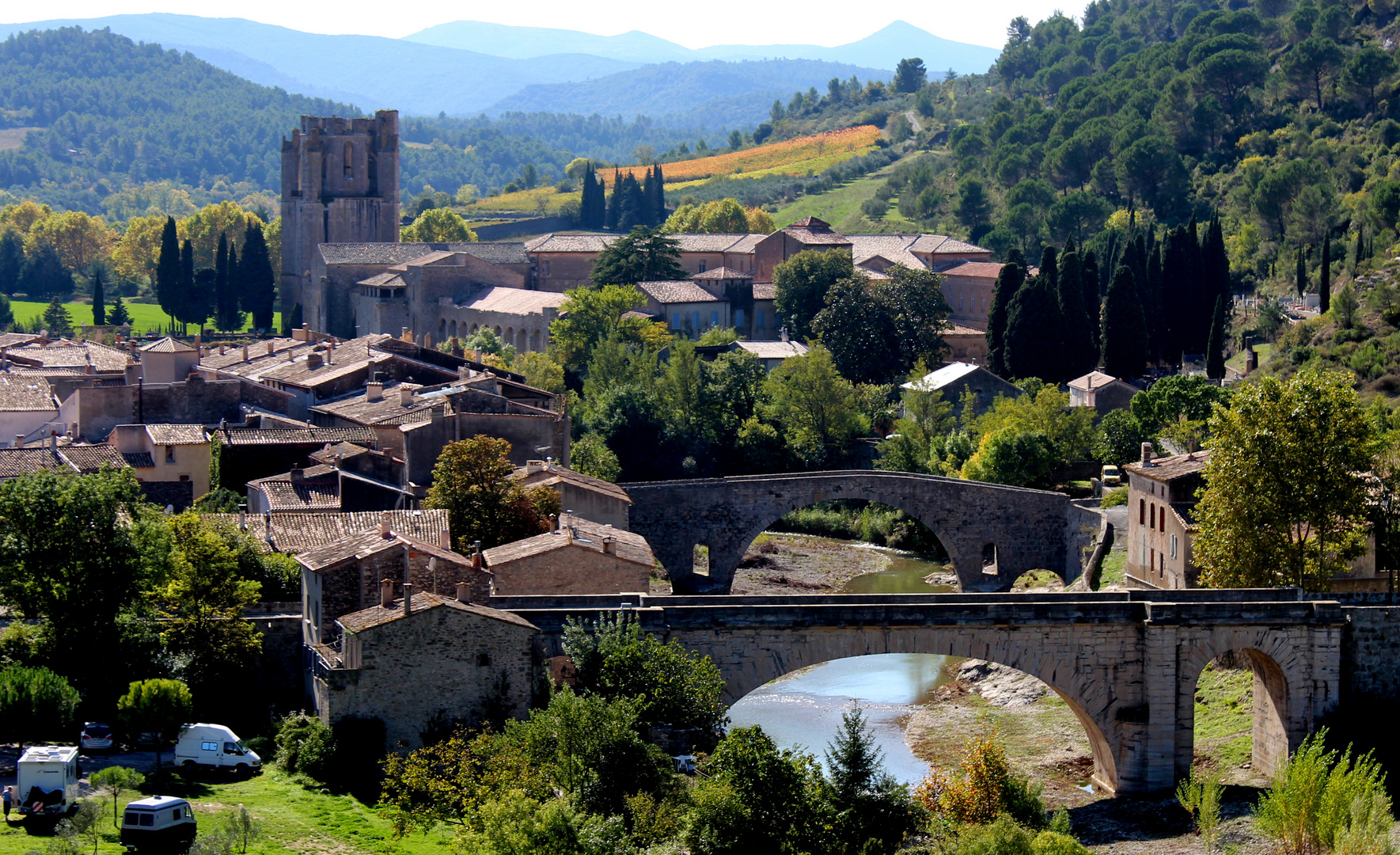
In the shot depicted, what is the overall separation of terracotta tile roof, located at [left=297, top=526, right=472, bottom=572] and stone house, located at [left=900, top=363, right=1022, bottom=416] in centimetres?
3510

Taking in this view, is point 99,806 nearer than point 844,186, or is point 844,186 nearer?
point 99,806

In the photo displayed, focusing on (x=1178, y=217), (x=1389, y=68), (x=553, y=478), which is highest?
(x=1389, y=68)

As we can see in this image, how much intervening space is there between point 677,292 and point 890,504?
3362 centimetres

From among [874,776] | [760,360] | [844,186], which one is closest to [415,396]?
[760,360]

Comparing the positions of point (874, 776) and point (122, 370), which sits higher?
point (122, 370)

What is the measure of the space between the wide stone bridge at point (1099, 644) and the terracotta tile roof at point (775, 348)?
139 feet

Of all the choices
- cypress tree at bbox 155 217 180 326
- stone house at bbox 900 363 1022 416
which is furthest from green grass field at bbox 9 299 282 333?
stone house at bbox 900 363 1022 416

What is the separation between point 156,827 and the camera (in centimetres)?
2550

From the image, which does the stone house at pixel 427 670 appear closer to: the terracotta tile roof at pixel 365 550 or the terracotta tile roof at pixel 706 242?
the terracotta tile roof at pixel 365 550

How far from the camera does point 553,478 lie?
4350 cm

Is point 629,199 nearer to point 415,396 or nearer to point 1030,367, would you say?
point 1030,367

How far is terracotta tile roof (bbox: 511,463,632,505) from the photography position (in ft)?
142

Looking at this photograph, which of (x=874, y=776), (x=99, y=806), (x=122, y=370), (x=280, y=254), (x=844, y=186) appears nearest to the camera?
(x=99, y=806)

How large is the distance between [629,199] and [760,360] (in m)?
61.0
